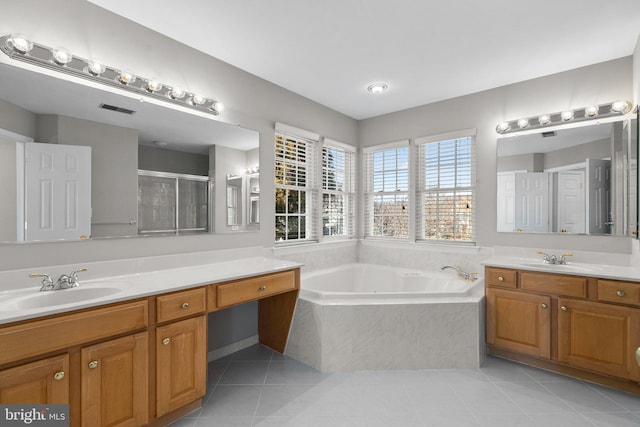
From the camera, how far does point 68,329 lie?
4.51ft

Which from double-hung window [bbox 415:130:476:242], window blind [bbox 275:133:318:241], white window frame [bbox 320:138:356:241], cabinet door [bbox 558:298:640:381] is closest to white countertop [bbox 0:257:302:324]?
window blind [bbox 275:133:318:241]

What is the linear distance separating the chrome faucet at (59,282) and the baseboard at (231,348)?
127cm

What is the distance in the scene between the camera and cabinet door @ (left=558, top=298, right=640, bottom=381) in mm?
2115

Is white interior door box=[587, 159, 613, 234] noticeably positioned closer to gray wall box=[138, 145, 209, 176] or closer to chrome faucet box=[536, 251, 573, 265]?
chrome faucet box=[536, 251, 573, 265]

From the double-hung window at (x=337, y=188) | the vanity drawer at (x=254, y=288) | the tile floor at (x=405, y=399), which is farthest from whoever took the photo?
the double-hung window at (x=337, y=188)

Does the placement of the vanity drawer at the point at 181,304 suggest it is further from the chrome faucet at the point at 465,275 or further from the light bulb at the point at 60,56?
the chrome faucet at the point at 465,275

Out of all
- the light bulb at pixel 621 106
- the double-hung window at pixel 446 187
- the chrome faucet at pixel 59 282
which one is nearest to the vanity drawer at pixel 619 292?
the double-hung window at pixel 446 187

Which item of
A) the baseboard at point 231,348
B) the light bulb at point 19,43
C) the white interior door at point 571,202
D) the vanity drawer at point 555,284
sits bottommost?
the baseboard at point 231,348

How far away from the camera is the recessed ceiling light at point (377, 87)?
10.2 ft

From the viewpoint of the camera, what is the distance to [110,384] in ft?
4.97

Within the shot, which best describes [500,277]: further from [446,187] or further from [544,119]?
[544,119]

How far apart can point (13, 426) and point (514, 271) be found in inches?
127

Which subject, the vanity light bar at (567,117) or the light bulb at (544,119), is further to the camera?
the light bulb at (544,119)

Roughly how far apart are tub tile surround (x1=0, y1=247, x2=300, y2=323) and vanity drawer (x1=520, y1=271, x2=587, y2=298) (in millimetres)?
1884
